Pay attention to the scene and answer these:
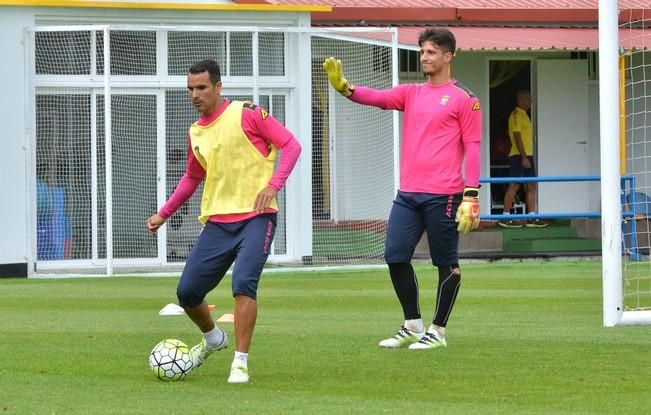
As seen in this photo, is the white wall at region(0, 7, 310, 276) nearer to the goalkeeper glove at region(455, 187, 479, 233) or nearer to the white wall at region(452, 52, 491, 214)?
the white wall at region(452, 52, 491, 214)

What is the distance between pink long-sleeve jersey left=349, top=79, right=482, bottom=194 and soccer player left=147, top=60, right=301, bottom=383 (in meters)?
1.64

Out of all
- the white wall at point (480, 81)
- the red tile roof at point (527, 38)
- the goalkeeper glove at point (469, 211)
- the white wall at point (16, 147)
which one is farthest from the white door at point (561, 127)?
the goalkeeper glove at point (469, 211)

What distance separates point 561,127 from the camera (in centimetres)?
2738

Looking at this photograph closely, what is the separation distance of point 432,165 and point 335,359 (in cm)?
165

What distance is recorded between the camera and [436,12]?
81.6 ft

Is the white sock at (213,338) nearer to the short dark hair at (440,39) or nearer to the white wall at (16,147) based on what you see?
the short dark hair at (440,39)

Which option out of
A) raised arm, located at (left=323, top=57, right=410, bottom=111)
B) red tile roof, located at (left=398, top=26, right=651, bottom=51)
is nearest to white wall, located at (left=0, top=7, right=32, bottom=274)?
red tile roof, located at (left=398, top=26, right=651, bottom=51)

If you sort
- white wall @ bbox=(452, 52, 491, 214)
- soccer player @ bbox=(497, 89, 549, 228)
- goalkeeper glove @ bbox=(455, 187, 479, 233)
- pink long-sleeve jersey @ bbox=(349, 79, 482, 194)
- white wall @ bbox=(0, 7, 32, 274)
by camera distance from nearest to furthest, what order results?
goalkeeper glove @ bbox=(455, 187, 479, 233) < pink long-sleeve jersey @ bbox=(349, 79, 482, 194) < white wall @ bbox=(0, 7, 32, 274) < soccer player @ bbox=(497, 89, 549, 228) < white wall @ bbox=(452, 52, 491, 214)

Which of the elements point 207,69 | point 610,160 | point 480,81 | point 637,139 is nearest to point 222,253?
point 207,69

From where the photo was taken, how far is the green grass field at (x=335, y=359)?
28.0ft

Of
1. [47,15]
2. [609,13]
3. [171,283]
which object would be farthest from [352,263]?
[609,13]

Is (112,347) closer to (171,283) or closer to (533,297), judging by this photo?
(533,297)

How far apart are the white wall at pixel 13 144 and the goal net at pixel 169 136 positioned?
0.18m

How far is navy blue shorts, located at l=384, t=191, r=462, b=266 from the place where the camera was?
11.1m
